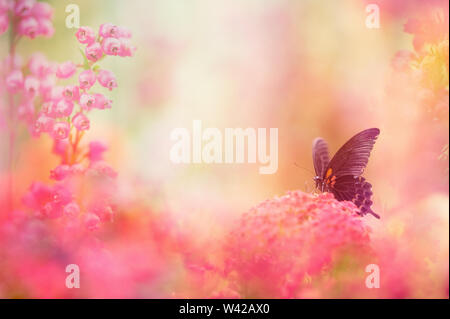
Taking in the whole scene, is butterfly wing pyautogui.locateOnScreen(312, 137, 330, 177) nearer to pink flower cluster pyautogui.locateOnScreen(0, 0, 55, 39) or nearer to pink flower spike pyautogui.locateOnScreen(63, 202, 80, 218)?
pink flower spike pyautogui.locateOnScreen(63, 202, 80, 218)

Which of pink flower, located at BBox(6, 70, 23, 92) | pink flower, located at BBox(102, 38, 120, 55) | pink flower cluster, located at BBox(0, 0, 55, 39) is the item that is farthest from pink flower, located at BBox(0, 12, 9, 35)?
pink flower, located at BBox(102, 38, 120, 55)

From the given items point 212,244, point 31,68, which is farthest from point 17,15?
point 212,244

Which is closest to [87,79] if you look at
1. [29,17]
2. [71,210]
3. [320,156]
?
[29,17]

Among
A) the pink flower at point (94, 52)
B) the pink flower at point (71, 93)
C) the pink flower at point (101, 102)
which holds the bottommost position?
the pink flower at point (101, 102)

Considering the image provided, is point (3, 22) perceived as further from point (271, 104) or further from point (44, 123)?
point (271, 104)

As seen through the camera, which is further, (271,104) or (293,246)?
(271,104)

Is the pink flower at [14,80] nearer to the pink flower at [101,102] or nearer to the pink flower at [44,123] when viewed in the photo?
the pink flower at [44,123]

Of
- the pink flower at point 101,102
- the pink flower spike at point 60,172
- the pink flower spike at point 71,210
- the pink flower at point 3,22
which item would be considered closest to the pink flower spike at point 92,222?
the pink flower spike at point 71,210
